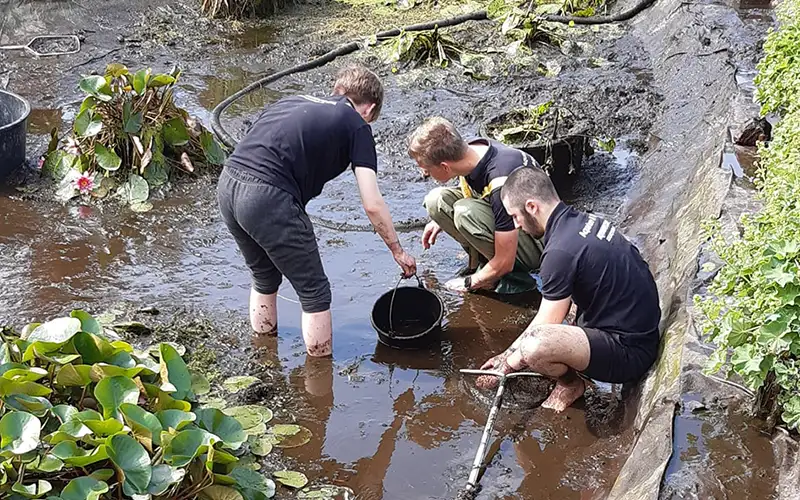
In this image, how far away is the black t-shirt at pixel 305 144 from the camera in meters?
4.38

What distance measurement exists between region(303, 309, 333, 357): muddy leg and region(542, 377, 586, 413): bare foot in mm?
1307

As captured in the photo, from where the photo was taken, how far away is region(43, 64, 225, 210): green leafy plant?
668 centimetres

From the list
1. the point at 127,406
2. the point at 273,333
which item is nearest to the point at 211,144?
the point at 273,333

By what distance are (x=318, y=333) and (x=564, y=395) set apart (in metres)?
1.41

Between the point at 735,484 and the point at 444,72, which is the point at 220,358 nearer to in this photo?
the point at 735,484

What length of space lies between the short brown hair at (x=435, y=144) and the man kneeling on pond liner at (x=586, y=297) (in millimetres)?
662

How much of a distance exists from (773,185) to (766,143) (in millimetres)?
1779

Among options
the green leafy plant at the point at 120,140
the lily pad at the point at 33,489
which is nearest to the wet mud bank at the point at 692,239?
the lily pad at the point at 33,489

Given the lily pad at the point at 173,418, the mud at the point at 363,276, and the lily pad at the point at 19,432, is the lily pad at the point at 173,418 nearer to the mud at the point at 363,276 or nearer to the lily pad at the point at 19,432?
the lily pad at the point at 19,432

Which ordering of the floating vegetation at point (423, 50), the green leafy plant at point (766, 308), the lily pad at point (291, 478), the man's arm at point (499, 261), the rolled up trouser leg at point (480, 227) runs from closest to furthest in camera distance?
1. the green leafy plant at point (766, 308)
2. the lily pad at point (291, 478)
3. the man's arm at point (499, 261)
4. the rolled up trouser leg at point (480, 227)
5. the floating vegetation at point (423, 50)

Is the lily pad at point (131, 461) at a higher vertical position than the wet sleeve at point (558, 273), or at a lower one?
lower

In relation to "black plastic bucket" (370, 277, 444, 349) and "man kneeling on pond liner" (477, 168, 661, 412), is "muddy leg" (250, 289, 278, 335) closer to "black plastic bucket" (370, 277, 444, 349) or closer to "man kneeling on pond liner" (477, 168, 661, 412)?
"black plastic bucket" (370, 277, 444, 349)

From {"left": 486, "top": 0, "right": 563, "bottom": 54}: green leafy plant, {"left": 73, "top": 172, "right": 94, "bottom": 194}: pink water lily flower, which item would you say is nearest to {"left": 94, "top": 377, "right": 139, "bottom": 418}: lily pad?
{"left": 73, "top": 172, "right": 94, "bottom": 194}: pink water lily flower

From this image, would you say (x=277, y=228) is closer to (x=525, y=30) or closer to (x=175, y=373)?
(x=175, y=373)
